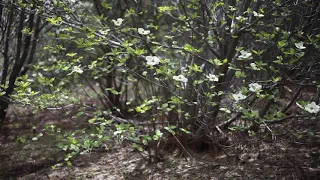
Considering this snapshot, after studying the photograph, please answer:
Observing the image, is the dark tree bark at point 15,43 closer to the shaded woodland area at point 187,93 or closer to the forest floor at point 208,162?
the shaded woodland area at point 187,93

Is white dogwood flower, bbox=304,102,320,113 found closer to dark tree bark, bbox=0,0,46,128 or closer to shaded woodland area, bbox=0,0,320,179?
shaded woodland area, bbox=0,0,320,179

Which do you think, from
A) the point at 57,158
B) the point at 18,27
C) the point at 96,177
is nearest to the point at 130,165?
the point at 96,177

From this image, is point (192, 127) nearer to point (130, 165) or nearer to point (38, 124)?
point (130, 165)

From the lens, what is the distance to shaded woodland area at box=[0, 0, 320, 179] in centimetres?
271

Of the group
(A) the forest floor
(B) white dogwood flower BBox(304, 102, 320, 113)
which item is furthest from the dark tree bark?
(B) white dogwood flower BBox(304, 102, 320, 113)

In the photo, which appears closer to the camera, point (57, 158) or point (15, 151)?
point (57, 158)

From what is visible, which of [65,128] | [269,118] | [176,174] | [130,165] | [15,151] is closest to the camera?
[269,118]

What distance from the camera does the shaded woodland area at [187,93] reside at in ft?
8.89

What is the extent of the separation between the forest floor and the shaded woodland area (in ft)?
0.05

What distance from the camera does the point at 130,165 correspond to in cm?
376

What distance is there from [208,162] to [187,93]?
2.91ft

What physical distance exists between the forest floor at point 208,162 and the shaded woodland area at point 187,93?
0.02 metres

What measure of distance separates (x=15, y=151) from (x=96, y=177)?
A: 70.6 inches

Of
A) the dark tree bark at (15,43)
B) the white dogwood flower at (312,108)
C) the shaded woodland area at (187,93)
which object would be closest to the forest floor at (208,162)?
the shaded woodland area at (187,93)
